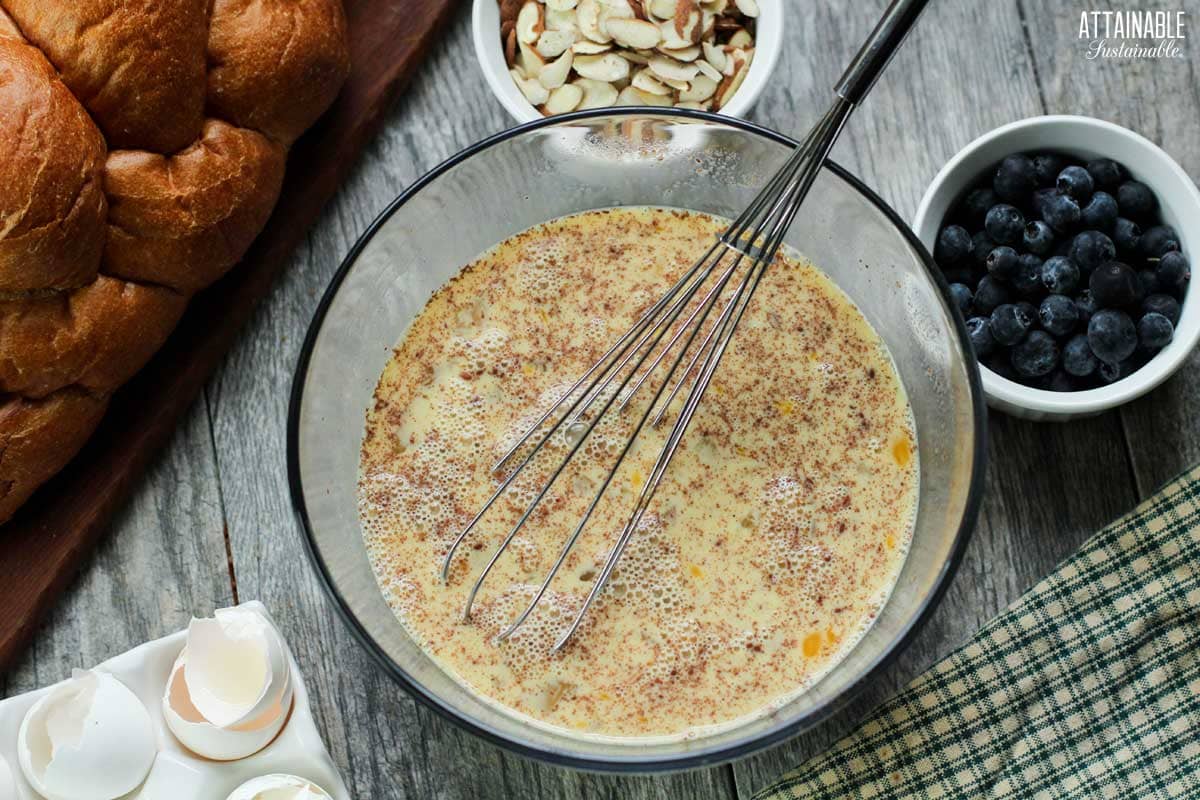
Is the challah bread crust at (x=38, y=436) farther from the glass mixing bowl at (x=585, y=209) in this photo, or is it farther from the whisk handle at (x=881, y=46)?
the whisk handle at (x=881, y=46)

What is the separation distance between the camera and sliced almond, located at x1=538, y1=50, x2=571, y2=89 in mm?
1394

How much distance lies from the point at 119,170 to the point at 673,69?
0.58m

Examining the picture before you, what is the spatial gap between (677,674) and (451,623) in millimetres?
225

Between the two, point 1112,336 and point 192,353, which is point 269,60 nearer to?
point 192,353

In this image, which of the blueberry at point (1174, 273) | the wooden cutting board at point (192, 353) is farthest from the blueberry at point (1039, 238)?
the wooden cutting board at point (192, 353)

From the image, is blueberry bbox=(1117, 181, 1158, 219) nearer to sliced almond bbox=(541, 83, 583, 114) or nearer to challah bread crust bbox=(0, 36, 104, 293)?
sliced almond bbox=(541, 83, 583, 114)

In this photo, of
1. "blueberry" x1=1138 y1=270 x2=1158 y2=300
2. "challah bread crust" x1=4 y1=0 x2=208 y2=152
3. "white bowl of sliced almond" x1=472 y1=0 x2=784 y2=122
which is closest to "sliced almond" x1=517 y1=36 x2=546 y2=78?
"white bowl of sliced almond" x1=472 y1=0 x2=784 y2=122

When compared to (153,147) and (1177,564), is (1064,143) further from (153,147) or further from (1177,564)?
(153,147)

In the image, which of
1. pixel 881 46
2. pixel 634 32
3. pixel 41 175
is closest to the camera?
pixel 881 46

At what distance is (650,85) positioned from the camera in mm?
1391

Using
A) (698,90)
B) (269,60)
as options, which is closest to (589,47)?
(698,90)

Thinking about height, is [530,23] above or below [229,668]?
→ above

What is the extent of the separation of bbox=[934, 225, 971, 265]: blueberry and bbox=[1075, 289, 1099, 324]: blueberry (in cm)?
12

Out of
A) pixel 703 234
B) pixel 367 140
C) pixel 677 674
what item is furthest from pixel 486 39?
pixel 677 674
